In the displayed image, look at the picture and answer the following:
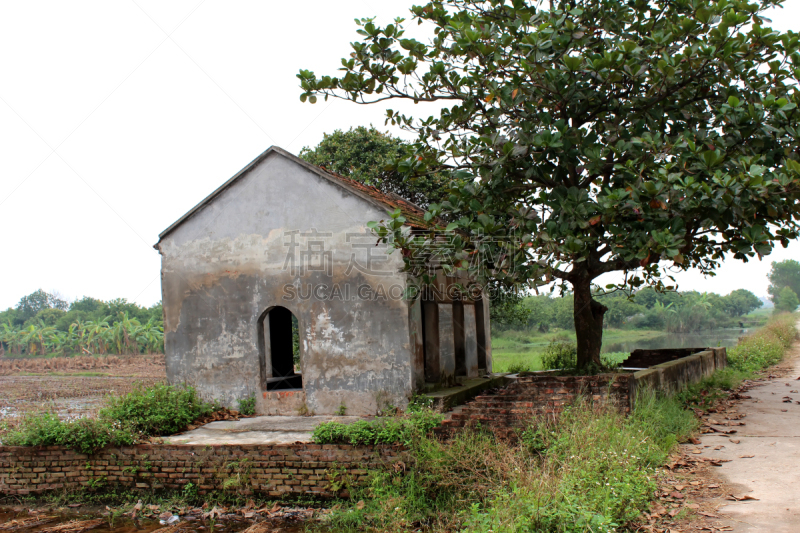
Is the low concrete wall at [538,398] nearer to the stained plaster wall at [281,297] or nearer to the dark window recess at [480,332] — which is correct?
the stained plaster wall at [281,297]

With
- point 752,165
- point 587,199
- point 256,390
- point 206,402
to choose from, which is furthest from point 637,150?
point 206,402

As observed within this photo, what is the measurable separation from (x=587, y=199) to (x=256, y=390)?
22.2 feet

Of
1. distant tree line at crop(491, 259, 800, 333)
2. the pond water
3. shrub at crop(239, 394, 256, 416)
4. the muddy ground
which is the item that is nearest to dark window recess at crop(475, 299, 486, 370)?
shrub at crop(239, 394, 256, 416)

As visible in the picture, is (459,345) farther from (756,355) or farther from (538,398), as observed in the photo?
(756,355)

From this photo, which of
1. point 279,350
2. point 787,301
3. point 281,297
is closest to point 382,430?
point 281,297

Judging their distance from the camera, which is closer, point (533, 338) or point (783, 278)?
point (533, 338)

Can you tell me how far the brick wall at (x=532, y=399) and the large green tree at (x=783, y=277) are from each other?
296 feet

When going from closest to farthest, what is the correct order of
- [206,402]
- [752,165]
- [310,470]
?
[752,165]
[310,470]
[206,402]

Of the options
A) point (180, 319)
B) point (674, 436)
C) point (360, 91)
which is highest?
point (360, 91)

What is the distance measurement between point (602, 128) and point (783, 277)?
308 ft

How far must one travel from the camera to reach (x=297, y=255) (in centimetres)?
1058

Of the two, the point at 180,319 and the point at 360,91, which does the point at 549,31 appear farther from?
the point at 180,319

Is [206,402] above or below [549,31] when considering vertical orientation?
below

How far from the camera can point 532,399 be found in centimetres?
746
